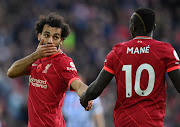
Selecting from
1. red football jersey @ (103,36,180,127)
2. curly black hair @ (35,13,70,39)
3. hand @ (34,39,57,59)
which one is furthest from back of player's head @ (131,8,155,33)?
curly black hair @ (35,13,70,39)

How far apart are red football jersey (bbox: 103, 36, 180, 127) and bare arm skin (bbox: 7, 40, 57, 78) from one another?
1090 millimetres

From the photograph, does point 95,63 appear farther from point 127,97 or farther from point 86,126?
point 127,97

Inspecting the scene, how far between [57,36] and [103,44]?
8726mm

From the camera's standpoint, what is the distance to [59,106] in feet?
16.5

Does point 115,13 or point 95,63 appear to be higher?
point 115,13

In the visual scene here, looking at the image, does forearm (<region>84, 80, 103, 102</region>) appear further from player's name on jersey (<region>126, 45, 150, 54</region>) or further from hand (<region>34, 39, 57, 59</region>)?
hand (<region>34, 39, 57, 59</region>)

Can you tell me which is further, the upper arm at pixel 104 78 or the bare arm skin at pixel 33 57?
the bare arm skin at pixel 33 57

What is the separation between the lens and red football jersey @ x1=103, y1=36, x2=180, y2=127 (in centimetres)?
402

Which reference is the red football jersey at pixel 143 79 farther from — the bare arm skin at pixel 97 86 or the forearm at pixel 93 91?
the forearm at pixel 93 91

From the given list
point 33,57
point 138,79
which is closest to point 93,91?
point 138,79

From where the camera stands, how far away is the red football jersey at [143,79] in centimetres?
402

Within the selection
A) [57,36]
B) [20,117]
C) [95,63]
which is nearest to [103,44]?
[95,63]

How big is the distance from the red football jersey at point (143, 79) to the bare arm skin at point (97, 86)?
0.08 meters

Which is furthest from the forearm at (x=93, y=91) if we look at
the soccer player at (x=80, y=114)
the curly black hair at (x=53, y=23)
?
the soccer player at (x=80, y=114)
